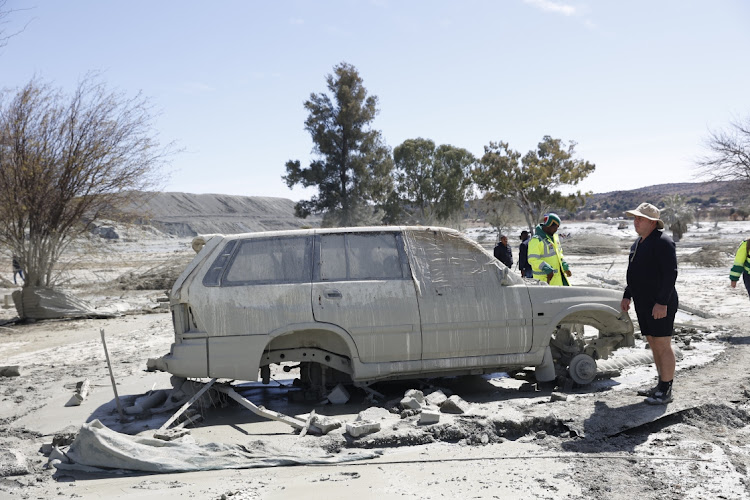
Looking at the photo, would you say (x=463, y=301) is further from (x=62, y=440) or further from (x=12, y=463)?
(x=12, y=463)

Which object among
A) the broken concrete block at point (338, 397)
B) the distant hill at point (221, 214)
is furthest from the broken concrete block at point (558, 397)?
the distant hill at point (221, 214)

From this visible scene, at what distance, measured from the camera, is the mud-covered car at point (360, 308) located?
6004 millimetres

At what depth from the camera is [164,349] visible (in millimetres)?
10359

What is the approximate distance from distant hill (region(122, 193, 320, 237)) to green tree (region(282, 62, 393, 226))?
38915 mm

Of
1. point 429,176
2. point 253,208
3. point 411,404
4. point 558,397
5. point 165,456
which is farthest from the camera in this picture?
point 253,208

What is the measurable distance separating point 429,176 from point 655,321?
4869cm

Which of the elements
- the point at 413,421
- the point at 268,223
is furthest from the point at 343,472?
the point at 268,223

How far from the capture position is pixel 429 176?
54094mm

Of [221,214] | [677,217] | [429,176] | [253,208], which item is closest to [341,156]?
[429,176]

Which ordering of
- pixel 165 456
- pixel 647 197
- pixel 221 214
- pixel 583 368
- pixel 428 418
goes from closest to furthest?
1. pixel 165 456
2. pixel 428 418
3. pixel 583 368
4. pixel 647 197
5. pixel 221 214

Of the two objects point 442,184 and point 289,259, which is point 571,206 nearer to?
point 442,184

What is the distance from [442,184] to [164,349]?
45021 mm

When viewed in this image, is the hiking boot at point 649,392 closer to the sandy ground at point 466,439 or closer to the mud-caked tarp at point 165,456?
the sandy ground at point 466,439

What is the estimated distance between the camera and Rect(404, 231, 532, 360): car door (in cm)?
630
